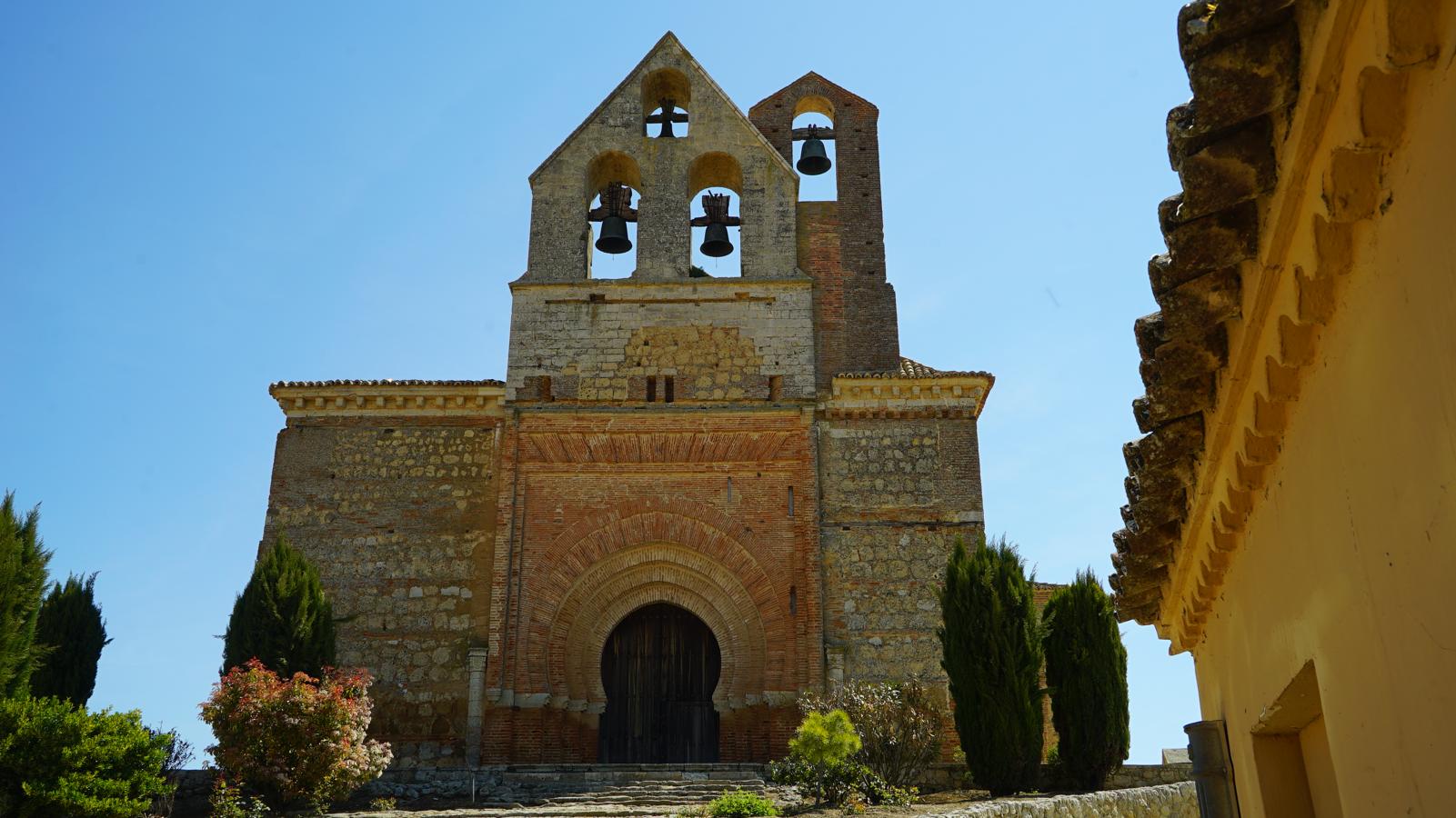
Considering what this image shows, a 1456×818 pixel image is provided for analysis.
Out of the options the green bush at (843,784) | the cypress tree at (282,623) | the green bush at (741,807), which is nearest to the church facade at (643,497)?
the cypress tree at (282,623)

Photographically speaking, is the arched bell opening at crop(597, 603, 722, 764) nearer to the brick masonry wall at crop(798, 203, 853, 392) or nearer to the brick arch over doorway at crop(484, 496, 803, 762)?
the brick arch over doorway at crop(484, 496, 803, 762)

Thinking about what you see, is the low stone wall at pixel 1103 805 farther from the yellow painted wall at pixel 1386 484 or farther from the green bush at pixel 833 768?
the yellow painted wall at pixel 1386 484

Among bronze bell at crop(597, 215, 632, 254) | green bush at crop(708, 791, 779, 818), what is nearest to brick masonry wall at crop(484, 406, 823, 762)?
bronze bell at crop(597, 215, 632, 254)

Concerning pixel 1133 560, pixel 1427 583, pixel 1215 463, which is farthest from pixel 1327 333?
pixel 1133 560

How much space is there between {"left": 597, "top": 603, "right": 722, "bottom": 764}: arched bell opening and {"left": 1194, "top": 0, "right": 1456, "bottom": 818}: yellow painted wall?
13796 mm

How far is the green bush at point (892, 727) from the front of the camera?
47.5 feet

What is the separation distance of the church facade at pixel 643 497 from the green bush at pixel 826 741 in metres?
3.45

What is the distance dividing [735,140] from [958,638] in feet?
28.8

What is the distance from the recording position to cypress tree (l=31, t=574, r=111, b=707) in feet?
53.1

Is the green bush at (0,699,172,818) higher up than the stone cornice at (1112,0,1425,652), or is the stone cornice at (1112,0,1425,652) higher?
the stone cornice at (1112,0,1425,652)

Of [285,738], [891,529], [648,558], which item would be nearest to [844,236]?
[891,529]

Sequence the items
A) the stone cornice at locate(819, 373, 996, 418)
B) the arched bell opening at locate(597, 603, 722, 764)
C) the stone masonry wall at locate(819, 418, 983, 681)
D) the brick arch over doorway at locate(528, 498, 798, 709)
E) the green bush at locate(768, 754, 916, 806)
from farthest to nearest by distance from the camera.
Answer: the stone cornice at locate(819, 373, 996, 418) < the arched bell opening at locate(597, 603, 722, 764) < the brick arch over doorway at locate(528, 498, 798, 709) < the stone masonry wall at locate(819, 418, 983, 681) < the green bush at locate(768, 754, 916, 806)

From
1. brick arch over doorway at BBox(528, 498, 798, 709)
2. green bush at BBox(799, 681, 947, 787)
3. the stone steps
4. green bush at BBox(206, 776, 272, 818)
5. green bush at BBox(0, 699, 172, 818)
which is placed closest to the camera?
green bush at BBox(0, 699, 172, 818)

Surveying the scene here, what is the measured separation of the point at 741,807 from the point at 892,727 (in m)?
2.94
